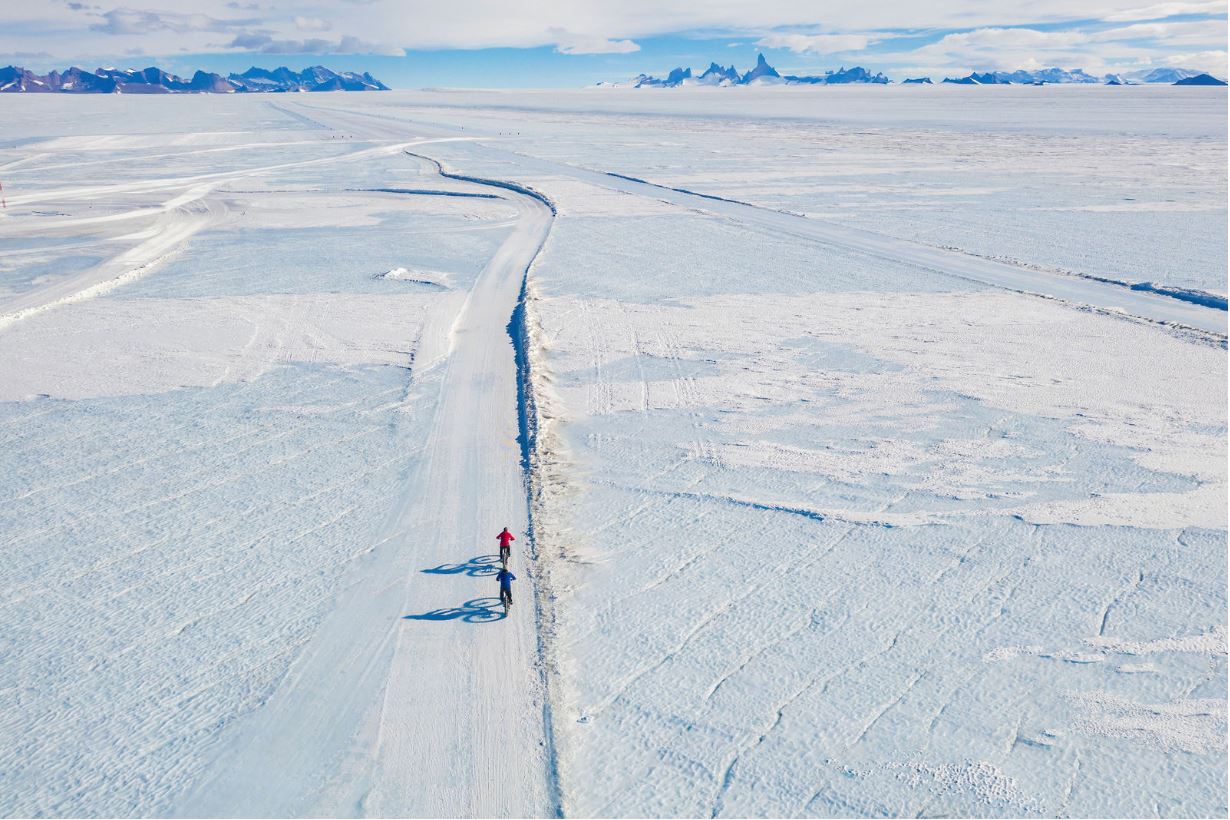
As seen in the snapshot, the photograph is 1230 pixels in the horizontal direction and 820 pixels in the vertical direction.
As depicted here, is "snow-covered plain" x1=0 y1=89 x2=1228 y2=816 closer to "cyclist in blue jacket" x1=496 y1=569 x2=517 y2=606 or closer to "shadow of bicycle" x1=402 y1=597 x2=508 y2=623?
"shadow of bicycle" x1=402 y1=597 x2=508 y2=623

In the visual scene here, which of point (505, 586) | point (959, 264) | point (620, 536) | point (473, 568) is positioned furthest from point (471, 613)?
point (959, 264)

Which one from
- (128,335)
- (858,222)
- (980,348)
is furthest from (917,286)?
(128,335)

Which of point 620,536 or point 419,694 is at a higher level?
A: point 620,536

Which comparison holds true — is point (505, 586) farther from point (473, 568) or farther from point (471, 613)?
point (473, 568)

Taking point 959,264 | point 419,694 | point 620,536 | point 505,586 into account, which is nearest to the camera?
point 419,694

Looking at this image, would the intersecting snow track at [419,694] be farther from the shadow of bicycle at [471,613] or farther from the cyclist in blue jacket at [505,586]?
the cyclist in blue jacket at [505,586]

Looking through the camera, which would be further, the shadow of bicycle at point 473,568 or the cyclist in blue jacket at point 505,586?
the shadow of bicycle at point 473,568

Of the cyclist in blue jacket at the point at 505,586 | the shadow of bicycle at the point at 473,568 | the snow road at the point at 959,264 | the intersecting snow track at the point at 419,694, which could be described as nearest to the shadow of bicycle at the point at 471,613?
the intersecting snow track at the point at 419,694

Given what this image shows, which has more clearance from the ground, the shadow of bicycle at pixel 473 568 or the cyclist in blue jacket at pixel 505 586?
the cyclist in blue jacket at pixel 505 586

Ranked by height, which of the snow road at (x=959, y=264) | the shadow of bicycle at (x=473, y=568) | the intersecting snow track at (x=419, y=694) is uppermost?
the snow road at (x=959, y=264)
